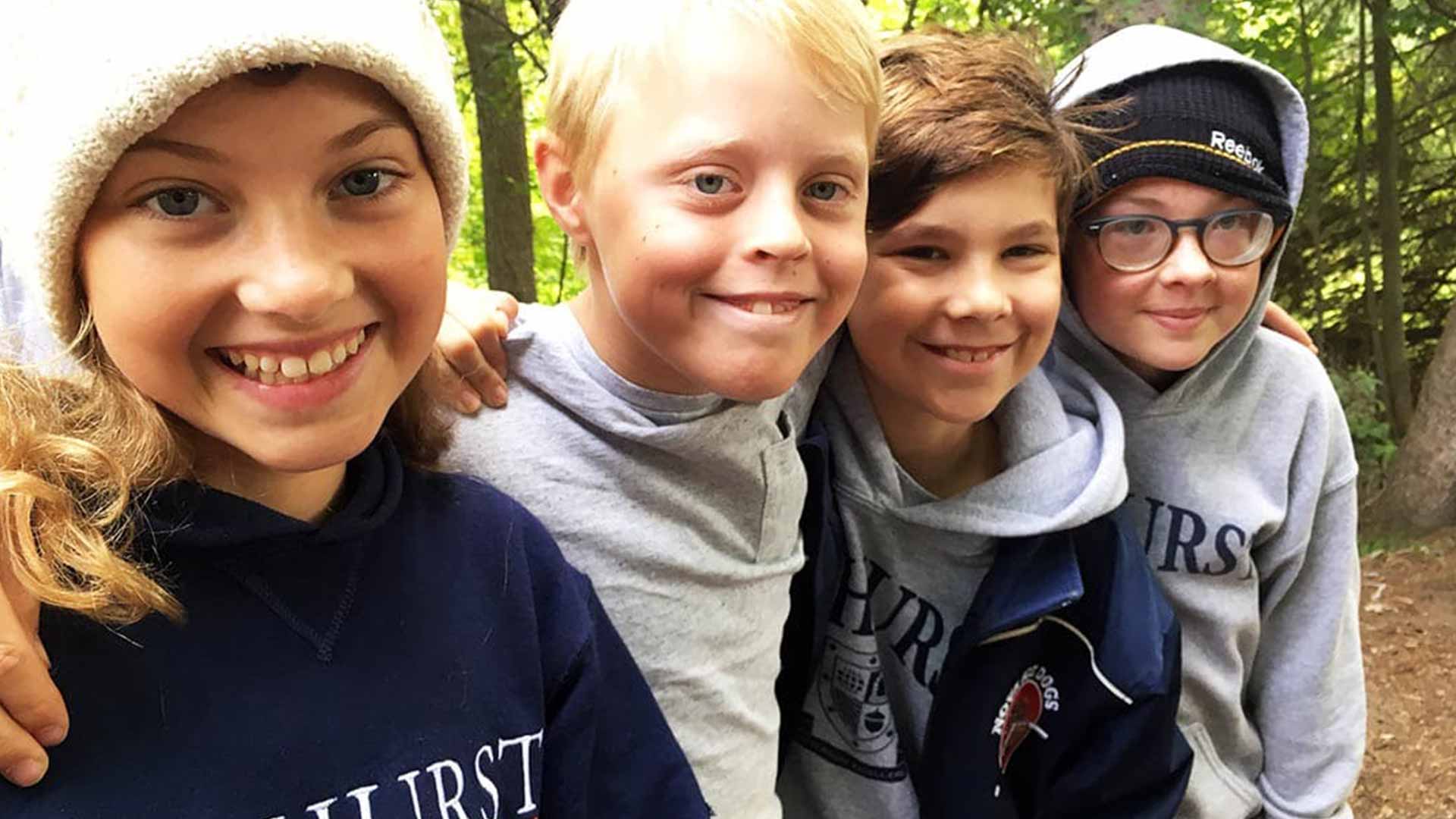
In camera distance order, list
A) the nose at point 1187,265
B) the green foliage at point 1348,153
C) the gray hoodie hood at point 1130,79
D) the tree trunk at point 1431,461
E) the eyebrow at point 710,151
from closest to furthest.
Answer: the eyebrow at point 710,151, the nose at point 1187,265, the gray hoodie hood at point 1130,79, the tree trunk at point 1431,461, the green foliage at point 1348,153

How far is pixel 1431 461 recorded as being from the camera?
577 centimetres

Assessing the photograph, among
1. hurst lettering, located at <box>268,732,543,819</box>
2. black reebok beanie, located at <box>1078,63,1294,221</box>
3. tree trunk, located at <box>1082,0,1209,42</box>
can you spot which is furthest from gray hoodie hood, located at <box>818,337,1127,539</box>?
tree trunk, located at <box>1082,0,1209,42</box>

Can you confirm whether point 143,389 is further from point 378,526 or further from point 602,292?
point 602,292

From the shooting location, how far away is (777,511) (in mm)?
1916

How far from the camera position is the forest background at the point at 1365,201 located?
5895 millimetres

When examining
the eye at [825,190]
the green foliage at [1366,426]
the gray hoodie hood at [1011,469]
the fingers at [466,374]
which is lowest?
the green foliage at [1366,426]

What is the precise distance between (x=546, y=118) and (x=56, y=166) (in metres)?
0.81

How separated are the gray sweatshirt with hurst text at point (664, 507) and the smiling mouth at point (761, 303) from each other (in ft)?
0.79

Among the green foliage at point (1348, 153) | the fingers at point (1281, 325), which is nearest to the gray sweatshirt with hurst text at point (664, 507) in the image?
the fingers at point (1281, 325)

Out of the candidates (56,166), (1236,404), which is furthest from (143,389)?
(1236,404)

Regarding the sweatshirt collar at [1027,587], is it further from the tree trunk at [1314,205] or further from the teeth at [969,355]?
the tree trunk at [1314,205]

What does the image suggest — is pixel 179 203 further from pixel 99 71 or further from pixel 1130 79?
pixel 1130 79

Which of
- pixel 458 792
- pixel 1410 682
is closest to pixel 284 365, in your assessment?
pixel 458 792

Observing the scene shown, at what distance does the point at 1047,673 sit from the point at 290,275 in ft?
5.61
